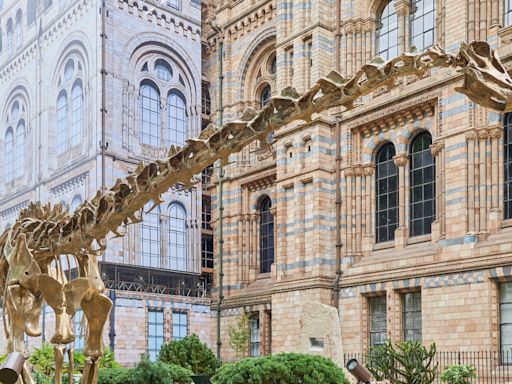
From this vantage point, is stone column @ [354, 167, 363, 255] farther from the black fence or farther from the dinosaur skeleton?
the dinosaur skeleton

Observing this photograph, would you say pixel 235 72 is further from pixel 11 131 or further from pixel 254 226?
pixel 11 131

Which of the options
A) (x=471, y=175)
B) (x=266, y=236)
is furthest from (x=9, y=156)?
(x=471, y=175)

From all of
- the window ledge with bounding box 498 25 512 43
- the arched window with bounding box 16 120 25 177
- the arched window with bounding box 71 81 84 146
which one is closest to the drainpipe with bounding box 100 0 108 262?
the arched window with bounding box 71 81 84 146

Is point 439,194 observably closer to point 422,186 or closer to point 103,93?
point 422,186

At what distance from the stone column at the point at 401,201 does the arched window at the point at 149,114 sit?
31.2 ft

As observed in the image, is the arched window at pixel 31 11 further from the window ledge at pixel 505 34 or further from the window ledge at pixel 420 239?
the window ledge at pixel 505 34

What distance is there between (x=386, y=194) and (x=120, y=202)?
1723 cm

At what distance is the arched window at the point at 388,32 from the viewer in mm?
24547

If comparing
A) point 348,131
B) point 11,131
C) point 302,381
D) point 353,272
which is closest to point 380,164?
point 348,131

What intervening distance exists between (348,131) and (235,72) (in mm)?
7440

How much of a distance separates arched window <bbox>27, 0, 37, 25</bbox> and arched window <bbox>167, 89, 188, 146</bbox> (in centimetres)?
628

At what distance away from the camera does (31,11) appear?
29.6 metres

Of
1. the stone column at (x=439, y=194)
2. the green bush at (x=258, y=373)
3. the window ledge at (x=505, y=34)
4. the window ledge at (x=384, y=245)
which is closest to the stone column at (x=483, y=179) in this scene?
the stone column at (x=439, y=194)

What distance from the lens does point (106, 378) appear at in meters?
17.0
